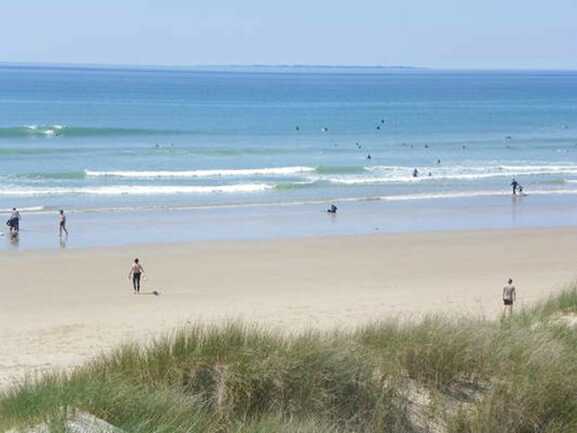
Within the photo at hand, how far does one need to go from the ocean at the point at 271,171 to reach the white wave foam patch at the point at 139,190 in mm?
77

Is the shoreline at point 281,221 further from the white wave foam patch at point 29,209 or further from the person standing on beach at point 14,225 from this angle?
the white wave foam patch at point 29,209

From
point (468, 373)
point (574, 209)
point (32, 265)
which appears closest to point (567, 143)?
point (574, 209)

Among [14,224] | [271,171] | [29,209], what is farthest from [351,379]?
[271,171]

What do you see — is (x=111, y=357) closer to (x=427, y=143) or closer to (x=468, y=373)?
(x=468, y=373)

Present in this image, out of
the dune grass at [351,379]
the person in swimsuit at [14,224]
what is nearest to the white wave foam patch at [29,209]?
the person in swimsuit at [14,224]

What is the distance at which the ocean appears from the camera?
33594mm

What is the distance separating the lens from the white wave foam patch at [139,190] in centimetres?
4019

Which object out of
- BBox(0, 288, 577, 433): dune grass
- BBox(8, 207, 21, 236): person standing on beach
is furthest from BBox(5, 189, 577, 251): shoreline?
BBox(0, 288, 577, 433): dune grass

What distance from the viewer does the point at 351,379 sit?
8172 millimetres

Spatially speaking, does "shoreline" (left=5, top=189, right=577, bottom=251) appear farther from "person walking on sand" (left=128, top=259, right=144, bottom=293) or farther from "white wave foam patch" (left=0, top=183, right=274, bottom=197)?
"person walking on sand" (left=128, top=259, right=144, bottom=293)

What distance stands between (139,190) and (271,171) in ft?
30.0

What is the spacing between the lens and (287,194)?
41.4 m

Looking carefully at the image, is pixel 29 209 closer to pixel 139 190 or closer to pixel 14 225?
pixel 14 225

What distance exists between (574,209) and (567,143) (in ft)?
103
